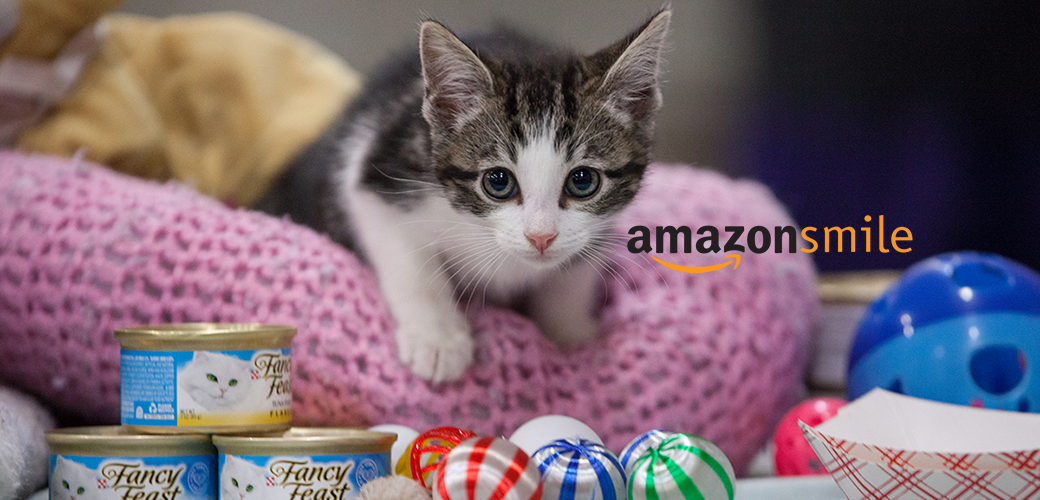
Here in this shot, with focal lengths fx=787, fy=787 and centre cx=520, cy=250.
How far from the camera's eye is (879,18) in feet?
5.99

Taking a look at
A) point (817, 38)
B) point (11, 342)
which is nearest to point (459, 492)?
point (11, 342)

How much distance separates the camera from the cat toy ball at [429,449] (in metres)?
0.76

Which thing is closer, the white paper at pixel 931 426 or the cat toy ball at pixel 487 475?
the cat toy ball at pixel 487 475

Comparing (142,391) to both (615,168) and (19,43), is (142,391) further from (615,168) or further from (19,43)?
(19,43)

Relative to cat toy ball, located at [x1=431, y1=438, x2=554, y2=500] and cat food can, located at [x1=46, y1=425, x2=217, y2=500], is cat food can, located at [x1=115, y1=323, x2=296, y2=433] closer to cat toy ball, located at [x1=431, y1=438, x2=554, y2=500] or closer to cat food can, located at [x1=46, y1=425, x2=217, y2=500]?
cat food can, located at [x1=46, y1=425, x2=217, y2=500]

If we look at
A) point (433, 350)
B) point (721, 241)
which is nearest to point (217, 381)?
point (433, 350)

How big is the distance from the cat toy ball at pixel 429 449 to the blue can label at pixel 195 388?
151 mm

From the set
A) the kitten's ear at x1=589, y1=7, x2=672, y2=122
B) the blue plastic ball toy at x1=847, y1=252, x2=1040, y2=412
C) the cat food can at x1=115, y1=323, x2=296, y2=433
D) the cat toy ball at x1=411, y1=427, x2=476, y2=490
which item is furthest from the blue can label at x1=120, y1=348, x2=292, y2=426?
the blue plastic ball toy at x1=847, y1=252, x2=1040, y2=412

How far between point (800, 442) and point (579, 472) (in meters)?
0.43

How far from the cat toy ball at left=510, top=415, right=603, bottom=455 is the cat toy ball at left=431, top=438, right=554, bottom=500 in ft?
0.36

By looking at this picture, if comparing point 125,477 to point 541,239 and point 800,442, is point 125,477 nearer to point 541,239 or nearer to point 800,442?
point 541,239

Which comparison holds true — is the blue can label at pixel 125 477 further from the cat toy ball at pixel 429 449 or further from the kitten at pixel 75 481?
the cat toy ball at pixel 429 449

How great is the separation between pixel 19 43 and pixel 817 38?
1647 millimetres

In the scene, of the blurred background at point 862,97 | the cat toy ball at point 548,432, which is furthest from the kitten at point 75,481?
the blurred background at point 862,97
